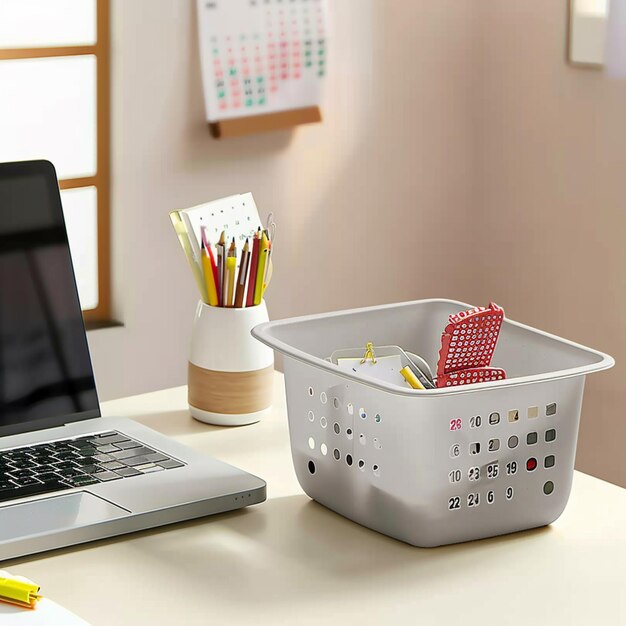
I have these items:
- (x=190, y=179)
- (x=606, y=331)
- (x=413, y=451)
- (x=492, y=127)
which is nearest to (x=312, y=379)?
(x=413, y=451)

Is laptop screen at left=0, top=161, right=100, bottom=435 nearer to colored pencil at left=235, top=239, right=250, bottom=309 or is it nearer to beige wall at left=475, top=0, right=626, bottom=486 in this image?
colored pencil at left=235, top=239, right=250, bottom=309

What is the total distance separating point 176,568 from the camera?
3.23ft

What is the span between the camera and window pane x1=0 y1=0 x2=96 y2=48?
84.4 inches

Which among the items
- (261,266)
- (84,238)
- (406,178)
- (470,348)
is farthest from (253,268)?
(406,178)

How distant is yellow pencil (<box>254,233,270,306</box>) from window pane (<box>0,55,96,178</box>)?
3.16 feet

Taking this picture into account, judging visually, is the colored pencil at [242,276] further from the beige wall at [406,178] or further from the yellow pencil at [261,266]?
the beige wall at [406,178]

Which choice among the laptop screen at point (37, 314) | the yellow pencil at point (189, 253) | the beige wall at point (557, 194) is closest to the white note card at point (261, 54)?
the beige wall at point (557, 194)

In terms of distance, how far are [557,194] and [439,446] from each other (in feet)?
5.83

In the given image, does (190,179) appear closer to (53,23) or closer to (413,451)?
(53,23)

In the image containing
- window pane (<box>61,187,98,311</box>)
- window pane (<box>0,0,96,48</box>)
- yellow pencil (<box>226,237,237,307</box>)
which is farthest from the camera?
window pane (<box>61,187,98,311</box>)

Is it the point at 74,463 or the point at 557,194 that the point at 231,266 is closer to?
the point at 74,463

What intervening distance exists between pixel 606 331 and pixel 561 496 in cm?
157

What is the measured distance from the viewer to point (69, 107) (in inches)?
88.6


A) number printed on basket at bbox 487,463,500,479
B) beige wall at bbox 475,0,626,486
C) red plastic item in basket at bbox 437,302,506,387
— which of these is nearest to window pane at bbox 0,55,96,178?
beige wall at bbox 475,0,626,486
